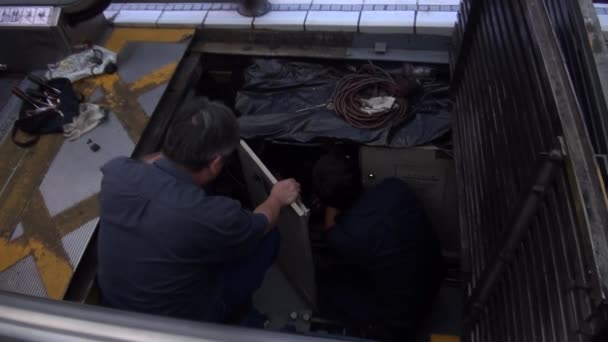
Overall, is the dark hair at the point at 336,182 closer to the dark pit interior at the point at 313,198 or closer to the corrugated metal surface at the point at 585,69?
the dark pit interior at the point at 313,198

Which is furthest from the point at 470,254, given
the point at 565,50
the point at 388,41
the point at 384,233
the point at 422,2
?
the point at 422,2

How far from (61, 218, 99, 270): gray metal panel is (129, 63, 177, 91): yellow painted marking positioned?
896mm

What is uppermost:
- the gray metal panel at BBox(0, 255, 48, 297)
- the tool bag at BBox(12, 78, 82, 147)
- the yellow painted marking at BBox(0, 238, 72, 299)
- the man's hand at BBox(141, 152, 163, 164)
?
the man's hand at BBox(141, 152, 163, 164)

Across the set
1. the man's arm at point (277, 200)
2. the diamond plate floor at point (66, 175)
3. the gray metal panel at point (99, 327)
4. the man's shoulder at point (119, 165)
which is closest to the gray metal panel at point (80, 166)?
the diamond plate floor at point (66, 175)

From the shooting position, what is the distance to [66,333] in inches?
21.2

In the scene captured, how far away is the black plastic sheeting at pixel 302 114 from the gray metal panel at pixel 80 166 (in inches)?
25.7

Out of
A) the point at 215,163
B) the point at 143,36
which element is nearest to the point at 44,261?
the point at 215,163

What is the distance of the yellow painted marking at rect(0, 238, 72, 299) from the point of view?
207 centimetres

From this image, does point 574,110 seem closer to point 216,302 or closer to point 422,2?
point 216,302

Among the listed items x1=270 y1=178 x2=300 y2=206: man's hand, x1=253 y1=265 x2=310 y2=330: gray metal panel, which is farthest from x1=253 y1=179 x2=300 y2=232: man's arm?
x1=253 y1=265 x2=310 y2=330: gray metal panel

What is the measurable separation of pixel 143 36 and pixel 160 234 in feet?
6.20

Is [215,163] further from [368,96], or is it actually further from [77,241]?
[368,96]

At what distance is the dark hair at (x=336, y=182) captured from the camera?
235cm

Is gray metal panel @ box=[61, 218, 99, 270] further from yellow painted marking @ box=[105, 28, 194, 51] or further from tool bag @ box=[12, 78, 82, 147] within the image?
yellow painted marking @ box=[105, 28, 194, 51]
